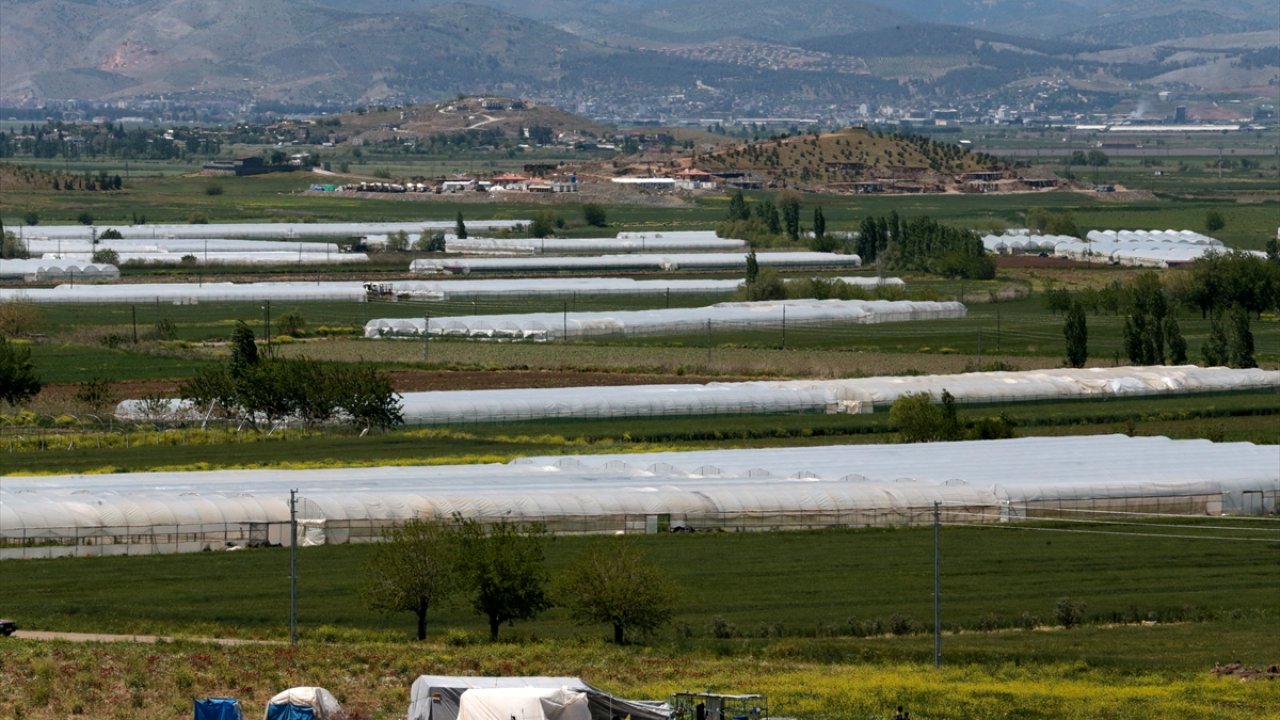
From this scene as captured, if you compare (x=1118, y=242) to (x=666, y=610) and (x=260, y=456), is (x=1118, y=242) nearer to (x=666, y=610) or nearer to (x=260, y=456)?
(x=260, y=456)

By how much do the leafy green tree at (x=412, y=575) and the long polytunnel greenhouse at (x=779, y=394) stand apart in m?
26.7

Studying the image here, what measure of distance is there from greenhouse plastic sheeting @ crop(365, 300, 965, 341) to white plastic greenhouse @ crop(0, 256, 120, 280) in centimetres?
2764

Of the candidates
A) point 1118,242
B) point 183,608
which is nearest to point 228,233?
point 1118,242

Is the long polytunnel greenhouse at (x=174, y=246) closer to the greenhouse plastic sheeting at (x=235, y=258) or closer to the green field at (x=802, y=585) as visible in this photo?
the greenhouse plastic sheeting at (x=235, y=258)

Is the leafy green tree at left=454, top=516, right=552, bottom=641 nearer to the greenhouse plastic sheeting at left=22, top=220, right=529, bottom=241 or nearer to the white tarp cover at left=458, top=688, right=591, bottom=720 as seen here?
the white tarp cover at left=458, top=688, right=591, bottom=720

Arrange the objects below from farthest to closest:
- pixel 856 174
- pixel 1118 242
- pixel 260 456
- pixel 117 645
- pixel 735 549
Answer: pixel 856 174 → pixel 1118 242 → pixel 260 456 → pixel 735 549 → pixel 117 645

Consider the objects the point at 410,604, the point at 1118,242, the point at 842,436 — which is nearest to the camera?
the point at 410,604

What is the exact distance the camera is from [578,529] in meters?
52.7

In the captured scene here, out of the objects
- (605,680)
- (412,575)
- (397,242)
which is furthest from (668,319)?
(605,680)

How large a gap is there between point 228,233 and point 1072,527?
322ft

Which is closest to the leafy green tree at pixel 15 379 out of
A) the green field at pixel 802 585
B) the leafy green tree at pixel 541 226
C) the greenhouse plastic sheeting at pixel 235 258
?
the green field at pixel 802 585

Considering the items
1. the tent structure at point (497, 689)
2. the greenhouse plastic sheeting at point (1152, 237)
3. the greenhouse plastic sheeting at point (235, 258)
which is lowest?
the tent structure at point (497, 689)

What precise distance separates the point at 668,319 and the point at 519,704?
66589mm

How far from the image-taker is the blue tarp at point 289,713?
1201 inches
